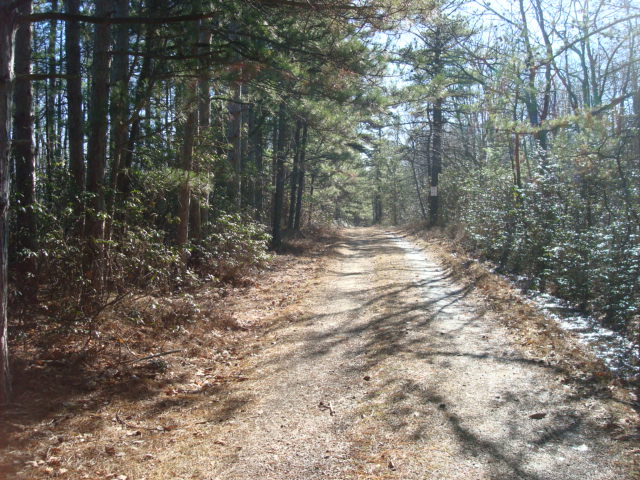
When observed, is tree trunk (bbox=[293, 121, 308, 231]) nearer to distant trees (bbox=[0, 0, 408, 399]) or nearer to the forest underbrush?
distant trees (bbox=[0, 0, 408, 399])

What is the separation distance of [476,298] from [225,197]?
7346 mm

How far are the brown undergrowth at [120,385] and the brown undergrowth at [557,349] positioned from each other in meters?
3.64

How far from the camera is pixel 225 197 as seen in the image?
1340cm

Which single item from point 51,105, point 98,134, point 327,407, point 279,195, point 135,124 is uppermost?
point 51,105

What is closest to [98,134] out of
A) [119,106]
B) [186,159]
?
[119,106]

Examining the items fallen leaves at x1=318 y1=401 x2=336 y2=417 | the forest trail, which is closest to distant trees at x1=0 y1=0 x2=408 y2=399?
the forest trail

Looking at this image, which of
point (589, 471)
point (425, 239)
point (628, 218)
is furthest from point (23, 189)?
point (425, 239)

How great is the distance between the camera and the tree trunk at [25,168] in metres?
5.96

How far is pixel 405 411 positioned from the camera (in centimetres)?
450

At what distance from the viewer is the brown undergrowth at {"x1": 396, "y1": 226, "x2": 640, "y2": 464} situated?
14.2 ft

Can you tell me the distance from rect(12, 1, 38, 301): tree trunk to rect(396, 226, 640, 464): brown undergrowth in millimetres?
6319

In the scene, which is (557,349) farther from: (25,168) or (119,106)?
(25,168)

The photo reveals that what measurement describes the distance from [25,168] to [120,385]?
3540 mm

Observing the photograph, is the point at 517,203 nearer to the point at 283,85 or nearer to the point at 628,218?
the point at 628,218
